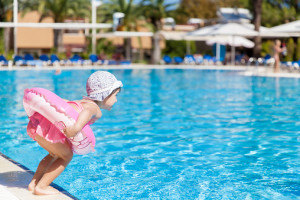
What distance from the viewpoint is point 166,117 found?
9.99 metres

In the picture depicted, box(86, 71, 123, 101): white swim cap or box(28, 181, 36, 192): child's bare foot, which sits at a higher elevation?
box(86, 71, 123, 101): white swim cap

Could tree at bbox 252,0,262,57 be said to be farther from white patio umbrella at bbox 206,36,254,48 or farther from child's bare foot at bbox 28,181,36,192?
child's bare foot at bbox 28,181,36,192

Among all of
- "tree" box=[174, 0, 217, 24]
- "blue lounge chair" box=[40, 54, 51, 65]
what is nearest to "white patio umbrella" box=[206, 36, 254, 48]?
"blue lounge chair" box=[40, 54, 51, 65]

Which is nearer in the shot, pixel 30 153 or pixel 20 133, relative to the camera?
pixel 30 153

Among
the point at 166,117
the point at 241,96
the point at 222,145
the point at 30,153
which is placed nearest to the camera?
the point at 30,153

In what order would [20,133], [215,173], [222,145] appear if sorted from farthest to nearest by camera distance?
[20,133], [222,145], [215,173]

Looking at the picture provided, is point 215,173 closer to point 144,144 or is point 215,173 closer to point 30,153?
point 144,144

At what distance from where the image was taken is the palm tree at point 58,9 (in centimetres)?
3312

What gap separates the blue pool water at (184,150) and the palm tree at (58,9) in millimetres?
20835

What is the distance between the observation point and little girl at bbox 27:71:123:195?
3.59m

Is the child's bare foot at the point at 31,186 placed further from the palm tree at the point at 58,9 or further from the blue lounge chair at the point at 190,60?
the palm tree at the point at 58,9

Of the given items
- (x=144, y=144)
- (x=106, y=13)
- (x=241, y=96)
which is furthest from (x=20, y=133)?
(x=106, y=13)

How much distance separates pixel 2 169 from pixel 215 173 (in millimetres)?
2469

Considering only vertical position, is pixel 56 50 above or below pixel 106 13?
below
